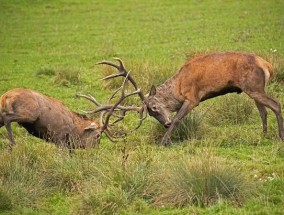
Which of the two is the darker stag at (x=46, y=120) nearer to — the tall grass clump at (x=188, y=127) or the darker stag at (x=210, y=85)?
the darker stag at (x=210, y=85)

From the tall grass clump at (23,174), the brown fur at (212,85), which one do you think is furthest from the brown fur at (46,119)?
the brown fur at (212,85)

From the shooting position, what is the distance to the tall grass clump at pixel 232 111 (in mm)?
11805

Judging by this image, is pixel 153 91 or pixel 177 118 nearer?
pixel 177 118

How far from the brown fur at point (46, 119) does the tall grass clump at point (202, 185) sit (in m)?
2.43

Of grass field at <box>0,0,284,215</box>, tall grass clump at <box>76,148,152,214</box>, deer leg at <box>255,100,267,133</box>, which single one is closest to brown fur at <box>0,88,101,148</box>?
grass field at <box>0,0,284,215</box>

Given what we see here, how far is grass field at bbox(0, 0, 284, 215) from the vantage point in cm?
758

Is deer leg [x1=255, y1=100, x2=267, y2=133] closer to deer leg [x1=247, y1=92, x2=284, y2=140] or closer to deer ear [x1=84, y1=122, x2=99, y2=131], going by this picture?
deer leg [x1=247, y1=92, x2=284, y2=140]

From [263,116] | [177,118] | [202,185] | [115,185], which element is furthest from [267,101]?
[115,185]

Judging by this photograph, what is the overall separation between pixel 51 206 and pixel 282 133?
4.22 meters

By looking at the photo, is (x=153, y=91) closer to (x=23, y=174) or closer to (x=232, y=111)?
(x=232, y=111)

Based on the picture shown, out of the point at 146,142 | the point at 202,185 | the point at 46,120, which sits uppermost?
the point at 202,185

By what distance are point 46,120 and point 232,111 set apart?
3521 mm

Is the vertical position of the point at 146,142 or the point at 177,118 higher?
the point at 177,118

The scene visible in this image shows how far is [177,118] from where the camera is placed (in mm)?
10938
